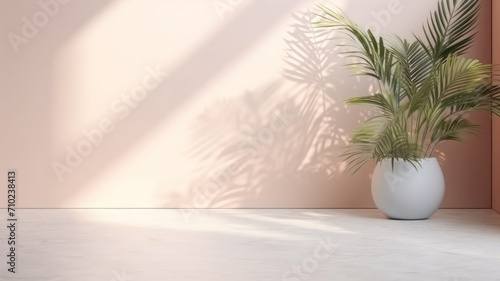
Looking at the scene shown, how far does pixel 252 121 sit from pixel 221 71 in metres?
0.46

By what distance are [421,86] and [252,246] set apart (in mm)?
1793

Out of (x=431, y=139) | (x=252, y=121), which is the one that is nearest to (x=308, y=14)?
(x=252, y=121)

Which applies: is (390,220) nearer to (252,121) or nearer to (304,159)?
(304,159)

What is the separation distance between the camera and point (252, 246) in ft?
15.1

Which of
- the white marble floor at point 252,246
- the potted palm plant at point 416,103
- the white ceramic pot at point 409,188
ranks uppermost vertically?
the potted palm plant at point 416,103

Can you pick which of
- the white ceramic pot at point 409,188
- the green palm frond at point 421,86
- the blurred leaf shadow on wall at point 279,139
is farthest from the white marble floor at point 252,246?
the green palm frond at point 421,86

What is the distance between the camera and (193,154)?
6.44 metres

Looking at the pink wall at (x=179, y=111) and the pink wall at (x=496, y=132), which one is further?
the pink wall at (x=179, y=111)

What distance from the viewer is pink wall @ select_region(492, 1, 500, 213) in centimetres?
608

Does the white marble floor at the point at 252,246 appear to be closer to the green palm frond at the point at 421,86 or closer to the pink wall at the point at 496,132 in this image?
the pink wall at the point at 496,132

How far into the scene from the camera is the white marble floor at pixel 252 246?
382 cm

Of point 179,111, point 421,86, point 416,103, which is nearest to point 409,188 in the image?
point 416,103

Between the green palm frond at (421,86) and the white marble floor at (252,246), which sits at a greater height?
the green palm frond at (421,86)

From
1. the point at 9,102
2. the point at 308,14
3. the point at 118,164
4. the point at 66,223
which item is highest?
the point at 308,14
